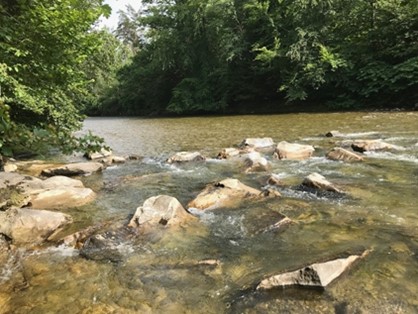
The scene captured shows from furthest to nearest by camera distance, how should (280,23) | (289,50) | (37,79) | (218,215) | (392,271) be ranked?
(280,23) → (289,50) → (218,215) → (37,79) → (392,271)

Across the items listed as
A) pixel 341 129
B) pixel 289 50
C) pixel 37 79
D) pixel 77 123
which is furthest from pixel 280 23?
pixel 37 79

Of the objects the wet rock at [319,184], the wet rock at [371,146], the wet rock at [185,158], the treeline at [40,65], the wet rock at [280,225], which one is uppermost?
the treeline at [40,65]

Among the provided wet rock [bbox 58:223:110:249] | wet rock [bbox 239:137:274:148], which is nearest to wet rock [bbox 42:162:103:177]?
wet rock [bbox 58:223:110:249]

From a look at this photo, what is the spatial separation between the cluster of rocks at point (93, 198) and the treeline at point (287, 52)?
15.9 m

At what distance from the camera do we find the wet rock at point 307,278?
3.71 meters

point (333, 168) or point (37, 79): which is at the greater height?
point (37, 79)

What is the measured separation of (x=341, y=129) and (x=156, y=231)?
11.8 m

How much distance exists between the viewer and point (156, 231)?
533 cm

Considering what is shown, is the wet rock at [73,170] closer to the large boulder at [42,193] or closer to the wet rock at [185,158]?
the large boulder at [42,193]

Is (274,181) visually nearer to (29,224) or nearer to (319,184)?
(319,184)

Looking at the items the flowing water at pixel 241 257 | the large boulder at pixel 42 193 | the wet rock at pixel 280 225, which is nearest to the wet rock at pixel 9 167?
the large boulder at pixel 42 193

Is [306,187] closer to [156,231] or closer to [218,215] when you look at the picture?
[218,215]

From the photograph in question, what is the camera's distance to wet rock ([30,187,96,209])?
22.6 feet

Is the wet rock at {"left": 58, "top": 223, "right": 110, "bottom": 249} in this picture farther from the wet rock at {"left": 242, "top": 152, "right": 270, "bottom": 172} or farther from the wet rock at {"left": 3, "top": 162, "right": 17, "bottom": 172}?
the wet rock at {"left": 3, "top": 162, "right": 17, "bottom": 172}
